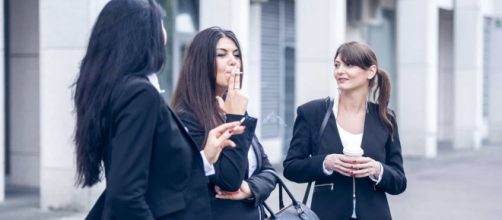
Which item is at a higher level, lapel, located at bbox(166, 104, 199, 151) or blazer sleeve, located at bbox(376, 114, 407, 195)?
lapel, located at bbox(166, 104, 199, 151)

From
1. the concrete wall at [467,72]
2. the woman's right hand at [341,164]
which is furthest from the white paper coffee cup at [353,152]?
the concrete wall at [467,72]

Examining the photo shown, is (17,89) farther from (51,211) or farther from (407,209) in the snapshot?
(407,209)

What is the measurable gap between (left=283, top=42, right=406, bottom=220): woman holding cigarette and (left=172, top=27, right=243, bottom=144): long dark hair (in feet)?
2.88

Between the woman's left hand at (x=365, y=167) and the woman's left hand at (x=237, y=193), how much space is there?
2.36 feet

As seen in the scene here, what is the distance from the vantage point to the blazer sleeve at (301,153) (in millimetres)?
4773

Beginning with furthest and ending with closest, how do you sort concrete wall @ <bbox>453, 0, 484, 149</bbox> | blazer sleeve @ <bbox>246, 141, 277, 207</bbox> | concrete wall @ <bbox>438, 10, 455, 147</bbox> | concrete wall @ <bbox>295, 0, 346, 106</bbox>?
1. concrete wall @ <bbox>438, 10, 455, 147</bbox>
2. concrete wall @ <bbox>453, 0, 484, 149</bbox>
3. concrete wall @ <bbox>295, 0, 346, 106</bbox>
4. blazer sleeve @ <bbox>246, 141, 277, 207</bbox>

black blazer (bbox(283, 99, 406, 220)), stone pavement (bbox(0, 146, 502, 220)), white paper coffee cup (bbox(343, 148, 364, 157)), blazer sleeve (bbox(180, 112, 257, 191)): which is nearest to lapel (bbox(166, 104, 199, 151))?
blazer sleeve (bbox(180, 112, 257, 191))

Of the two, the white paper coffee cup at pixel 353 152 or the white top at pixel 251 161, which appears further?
the white paper coffee cup at pixel 353 152

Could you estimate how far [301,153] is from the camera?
4.88 m

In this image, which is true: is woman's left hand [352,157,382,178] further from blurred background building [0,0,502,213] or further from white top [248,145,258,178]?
blurred background building [0,0,502,213]

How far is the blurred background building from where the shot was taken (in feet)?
33.9

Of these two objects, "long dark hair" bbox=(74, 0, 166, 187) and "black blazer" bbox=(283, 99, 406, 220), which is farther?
"black blazer" bbox=(283, 99, 406, 220)

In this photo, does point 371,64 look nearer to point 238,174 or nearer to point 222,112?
point 222,112

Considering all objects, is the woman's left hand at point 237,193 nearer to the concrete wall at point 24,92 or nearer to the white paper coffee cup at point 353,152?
the white paper coffee cup at point 353,152
